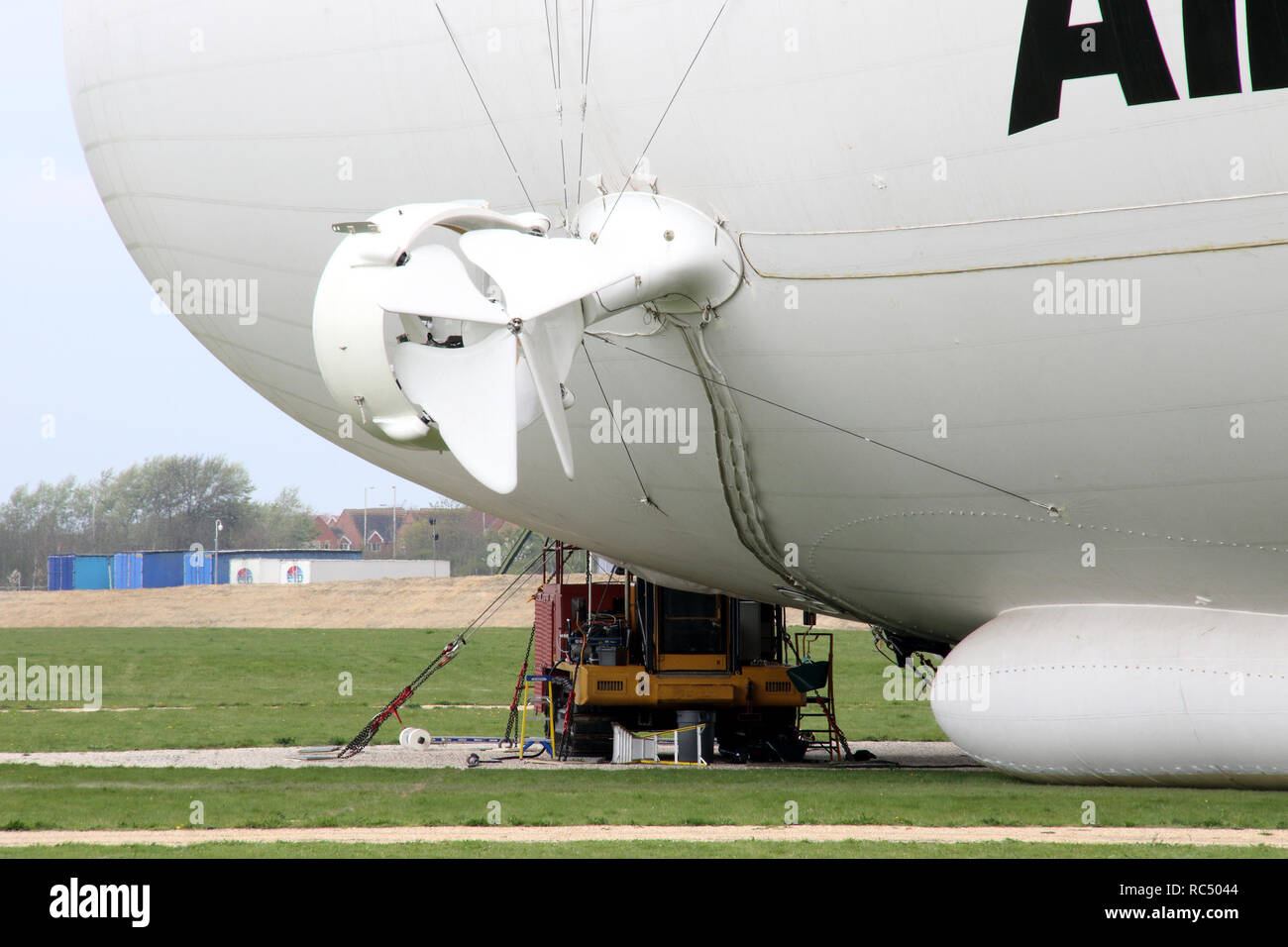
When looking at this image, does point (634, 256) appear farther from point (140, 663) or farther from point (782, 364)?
point (140, 663)

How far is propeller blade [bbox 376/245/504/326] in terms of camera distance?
10539 mm

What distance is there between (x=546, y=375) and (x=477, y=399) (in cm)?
63

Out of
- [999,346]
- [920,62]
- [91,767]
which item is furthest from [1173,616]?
[91,767]

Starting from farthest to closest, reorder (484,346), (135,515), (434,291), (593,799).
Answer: (135,515), (593,799), (484,346), (434,291)

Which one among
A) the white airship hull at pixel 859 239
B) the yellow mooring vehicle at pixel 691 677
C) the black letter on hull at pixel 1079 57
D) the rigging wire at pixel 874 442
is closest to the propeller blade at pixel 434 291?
the white airship hull at pixel 859 239

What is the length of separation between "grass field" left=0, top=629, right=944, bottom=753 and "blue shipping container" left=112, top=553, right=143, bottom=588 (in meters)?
41.0

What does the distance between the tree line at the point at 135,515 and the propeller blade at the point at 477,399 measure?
131107mm

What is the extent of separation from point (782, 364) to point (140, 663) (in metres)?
36.0

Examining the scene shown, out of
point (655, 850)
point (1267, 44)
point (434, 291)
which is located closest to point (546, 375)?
point (434, 291)

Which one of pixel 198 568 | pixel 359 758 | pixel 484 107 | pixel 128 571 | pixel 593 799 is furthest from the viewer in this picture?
pixel 198 568

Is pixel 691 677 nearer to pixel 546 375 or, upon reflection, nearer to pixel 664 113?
pixel 546 375

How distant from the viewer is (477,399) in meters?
10.7

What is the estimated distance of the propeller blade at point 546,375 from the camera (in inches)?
427

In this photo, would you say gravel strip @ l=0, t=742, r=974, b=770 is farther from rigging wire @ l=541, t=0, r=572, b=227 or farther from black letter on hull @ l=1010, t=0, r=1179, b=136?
black letter on hull @ l=1010, t=0, r=1179, b=136
